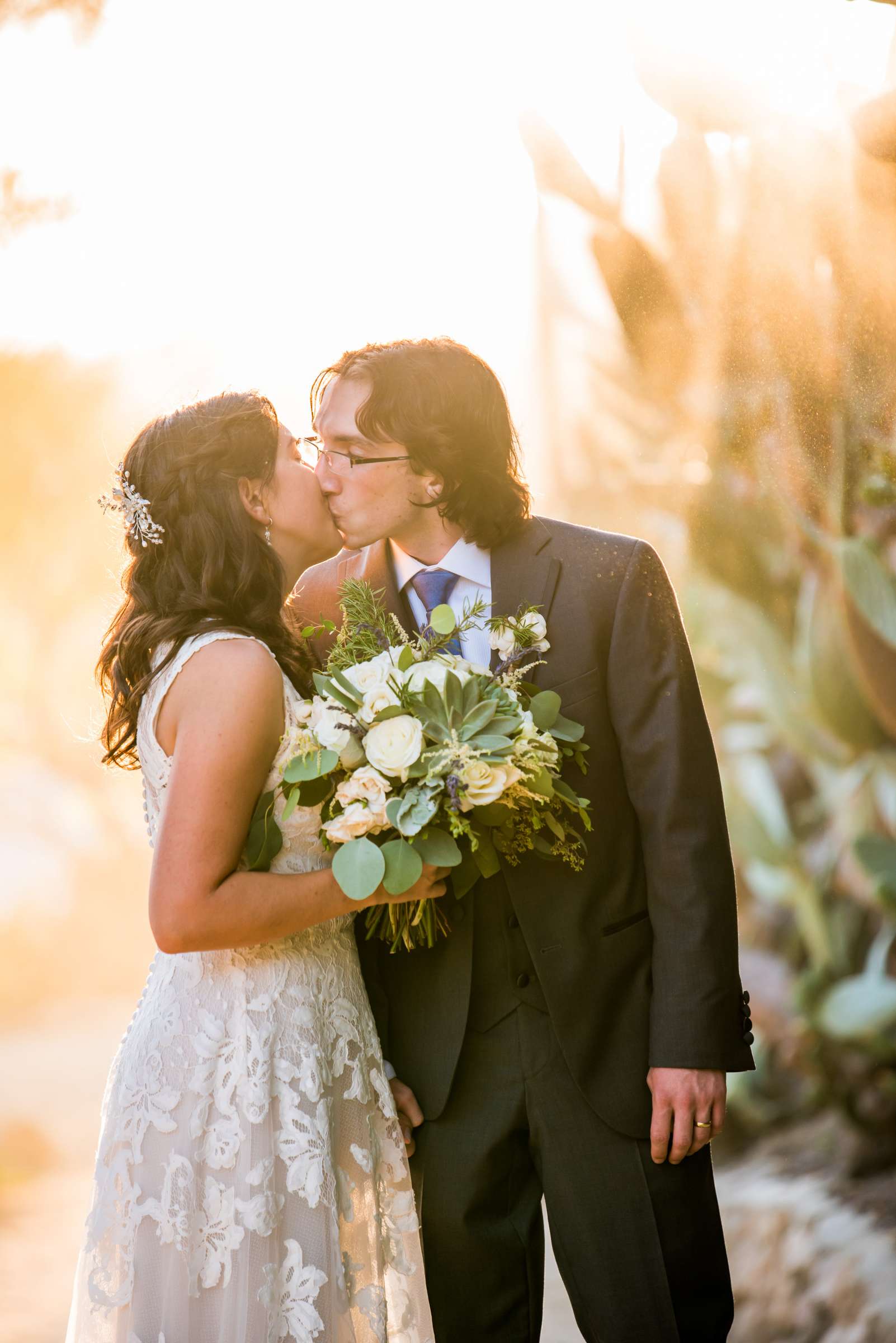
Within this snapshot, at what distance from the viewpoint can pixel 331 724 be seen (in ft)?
4.69

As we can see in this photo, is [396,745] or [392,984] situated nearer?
[396,745]

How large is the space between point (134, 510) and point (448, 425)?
1.80 feet

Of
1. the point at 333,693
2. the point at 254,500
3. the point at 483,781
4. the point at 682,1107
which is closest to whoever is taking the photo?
the point at 483,781

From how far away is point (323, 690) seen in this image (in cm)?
147

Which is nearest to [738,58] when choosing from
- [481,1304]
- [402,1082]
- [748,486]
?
[748,486]

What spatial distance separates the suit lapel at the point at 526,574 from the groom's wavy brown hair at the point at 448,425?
A: 38mm

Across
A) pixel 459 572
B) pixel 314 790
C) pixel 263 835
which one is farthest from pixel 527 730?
pixel 459 572

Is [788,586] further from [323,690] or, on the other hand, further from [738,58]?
[323,690]

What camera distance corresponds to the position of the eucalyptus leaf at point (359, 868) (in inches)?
53.9

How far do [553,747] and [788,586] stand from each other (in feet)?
7.43

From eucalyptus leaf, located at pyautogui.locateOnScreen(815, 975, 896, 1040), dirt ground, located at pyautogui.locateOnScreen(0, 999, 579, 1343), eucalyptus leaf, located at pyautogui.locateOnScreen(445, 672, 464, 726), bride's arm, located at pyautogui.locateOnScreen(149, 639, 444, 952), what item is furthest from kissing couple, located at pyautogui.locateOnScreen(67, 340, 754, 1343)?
eucalyptus leaf, located at pyautogui.locateOnScreen(815, 975, 896, 1040)

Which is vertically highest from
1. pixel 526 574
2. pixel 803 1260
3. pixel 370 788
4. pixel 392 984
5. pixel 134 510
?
pixel 134 510

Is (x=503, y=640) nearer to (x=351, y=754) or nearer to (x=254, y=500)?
(x=351, y=754)

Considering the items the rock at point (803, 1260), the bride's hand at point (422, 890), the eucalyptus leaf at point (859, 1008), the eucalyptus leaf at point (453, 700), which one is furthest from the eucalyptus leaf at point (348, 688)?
the eucalyptus leaf at point (859, 1008)
